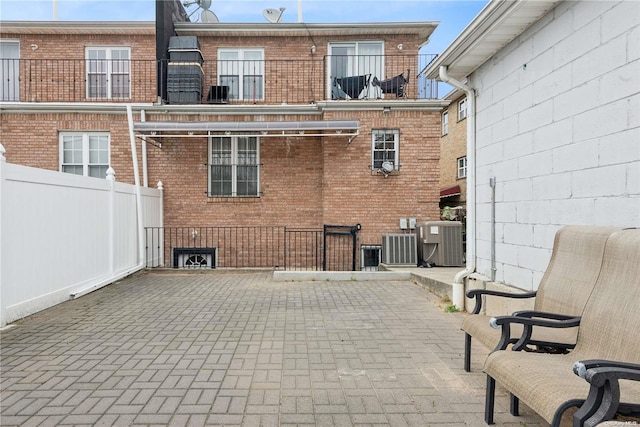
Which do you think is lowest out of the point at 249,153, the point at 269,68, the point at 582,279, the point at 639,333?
the point at 639,333

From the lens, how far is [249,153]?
36.7ft

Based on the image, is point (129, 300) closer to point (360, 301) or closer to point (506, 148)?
point (360, 301)

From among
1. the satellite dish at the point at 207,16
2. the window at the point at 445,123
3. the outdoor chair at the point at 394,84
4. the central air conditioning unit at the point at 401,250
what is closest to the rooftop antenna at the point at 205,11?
the satellite dish at the point at 207,16

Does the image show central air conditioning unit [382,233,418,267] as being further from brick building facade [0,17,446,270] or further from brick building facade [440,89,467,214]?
brick building facade [440,89,467,214]

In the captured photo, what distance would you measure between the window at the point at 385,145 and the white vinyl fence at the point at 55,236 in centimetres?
613

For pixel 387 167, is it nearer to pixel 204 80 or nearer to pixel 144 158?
pixel 204 80

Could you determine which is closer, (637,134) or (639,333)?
(639,333)

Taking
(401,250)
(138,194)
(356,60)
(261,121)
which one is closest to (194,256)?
(138,194)

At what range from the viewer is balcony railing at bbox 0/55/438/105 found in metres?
11.3

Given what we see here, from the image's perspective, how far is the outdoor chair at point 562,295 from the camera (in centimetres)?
280

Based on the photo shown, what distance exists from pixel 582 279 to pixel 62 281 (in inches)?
275

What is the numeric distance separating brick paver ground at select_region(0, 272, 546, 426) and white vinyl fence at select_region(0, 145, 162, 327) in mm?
389

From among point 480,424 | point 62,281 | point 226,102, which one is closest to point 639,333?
point 480,424

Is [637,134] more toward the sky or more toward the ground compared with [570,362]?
more toward the sky
